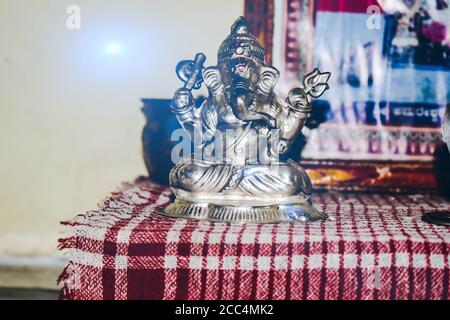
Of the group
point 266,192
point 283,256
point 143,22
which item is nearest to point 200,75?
point 266,192

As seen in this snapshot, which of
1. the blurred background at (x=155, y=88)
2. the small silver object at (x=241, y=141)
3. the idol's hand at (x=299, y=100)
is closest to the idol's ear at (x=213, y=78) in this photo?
the small silver object at (x=241, y=141)

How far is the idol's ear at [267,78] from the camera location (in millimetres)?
1122

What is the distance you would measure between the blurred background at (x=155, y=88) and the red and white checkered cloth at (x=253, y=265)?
2.17ft

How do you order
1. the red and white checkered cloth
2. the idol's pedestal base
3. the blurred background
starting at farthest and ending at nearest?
1. the blurred background
2. the idol's pedestal base
3. the red and white checkered cloth

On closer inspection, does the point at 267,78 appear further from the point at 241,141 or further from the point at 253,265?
the point at 253,265

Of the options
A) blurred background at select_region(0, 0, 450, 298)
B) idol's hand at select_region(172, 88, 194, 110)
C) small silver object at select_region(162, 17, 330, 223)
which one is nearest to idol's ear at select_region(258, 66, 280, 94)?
small silver object at select_region(162, 17, 330, 223)

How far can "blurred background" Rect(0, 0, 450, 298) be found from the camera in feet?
4.96

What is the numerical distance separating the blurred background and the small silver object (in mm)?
451

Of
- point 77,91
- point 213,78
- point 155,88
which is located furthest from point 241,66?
point 77,91

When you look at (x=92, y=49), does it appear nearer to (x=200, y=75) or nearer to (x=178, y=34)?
(x=178, y=34)

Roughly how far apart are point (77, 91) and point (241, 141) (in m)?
0.74

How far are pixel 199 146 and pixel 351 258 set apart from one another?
408mm

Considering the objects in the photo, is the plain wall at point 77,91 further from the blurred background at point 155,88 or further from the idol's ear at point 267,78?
the idol's ear at point 267,78

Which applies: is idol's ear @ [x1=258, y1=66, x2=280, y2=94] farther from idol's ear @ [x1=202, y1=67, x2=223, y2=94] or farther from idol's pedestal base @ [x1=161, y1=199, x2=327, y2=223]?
idol's pedestal base @ [x1=161, y1=199, x2=327, y2=223]
